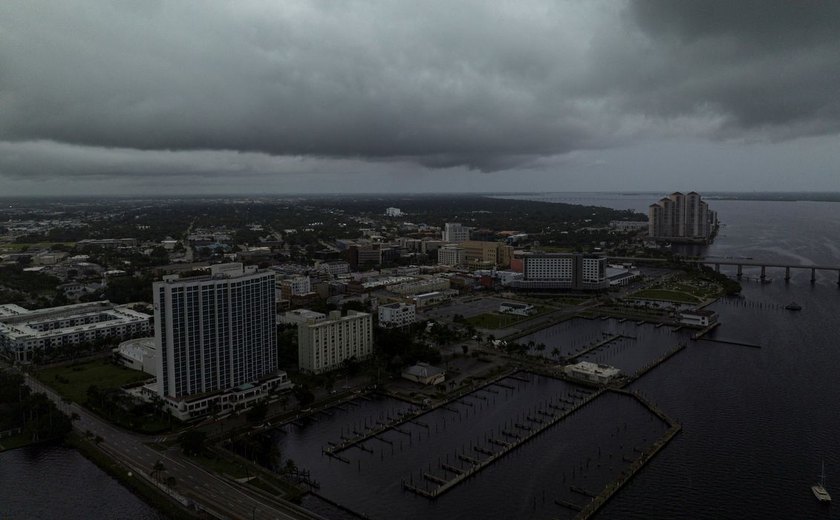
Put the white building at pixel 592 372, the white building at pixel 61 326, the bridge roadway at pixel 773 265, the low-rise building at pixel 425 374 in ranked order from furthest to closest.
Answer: the bridge roadway at pixel 773 265 < the white building at pixel 61 326 < the white building at pixel 592 372 < the low-rise building at pixel 425 374

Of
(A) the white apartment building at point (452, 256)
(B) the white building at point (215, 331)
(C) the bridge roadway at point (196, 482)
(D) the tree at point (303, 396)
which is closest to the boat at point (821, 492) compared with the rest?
(C) the bridge roadway at point (196, 482)

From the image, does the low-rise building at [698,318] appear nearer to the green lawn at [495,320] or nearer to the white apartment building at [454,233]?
the green lawn at [495,320]

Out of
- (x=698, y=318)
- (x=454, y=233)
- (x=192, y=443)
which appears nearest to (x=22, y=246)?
(x=454, y=233)

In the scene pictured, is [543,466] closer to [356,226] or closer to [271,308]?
[271,308]

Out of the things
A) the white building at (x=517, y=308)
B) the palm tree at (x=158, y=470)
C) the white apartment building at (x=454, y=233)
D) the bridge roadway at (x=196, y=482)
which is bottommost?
the bridge roadway at (x=196, y=482)

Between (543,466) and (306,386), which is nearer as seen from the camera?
(543,466)

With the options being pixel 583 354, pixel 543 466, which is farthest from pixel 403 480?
pixel 583 354

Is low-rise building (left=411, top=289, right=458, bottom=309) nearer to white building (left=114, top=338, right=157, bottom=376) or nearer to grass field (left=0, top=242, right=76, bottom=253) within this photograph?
white building (left=114, top=338, right=157, bottom=376)
